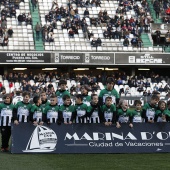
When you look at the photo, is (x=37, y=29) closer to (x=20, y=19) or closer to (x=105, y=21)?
(x=20, y=19)

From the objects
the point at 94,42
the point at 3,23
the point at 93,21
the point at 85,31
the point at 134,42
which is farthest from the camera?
the point at 93,21

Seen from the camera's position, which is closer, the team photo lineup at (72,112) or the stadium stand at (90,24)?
the team photo lineup at (72,112)

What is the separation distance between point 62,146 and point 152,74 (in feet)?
105

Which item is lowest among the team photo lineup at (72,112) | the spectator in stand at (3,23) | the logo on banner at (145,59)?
the team photo lineup at (72,112)

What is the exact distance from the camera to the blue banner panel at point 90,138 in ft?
48.2

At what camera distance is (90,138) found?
49.1 feet

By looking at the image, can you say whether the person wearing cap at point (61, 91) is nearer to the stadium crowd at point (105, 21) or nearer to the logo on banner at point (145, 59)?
the stadium crowd at point (105, 21)

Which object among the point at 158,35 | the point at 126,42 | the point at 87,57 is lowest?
the point at 87,57

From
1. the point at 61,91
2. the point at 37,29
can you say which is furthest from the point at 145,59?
the point at 61,91

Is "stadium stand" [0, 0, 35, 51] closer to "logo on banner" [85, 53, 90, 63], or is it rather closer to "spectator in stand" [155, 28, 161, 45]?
"logo on banner" [85, 53, 90, 63]

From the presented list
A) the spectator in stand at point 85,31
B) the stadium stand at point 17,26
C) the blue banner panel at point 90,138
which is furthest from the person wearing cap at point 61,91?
the spectator in stand at point 85,31

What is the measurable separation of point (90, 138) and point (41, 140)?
1.20 meters

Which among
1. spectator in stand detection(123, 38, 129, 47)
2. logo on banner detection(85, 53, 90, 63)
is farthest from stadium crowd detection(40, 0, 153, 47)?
logo on banner detection(85, 53, 90, 63)

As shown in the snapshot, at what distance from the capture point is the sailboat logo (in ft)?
48.2
